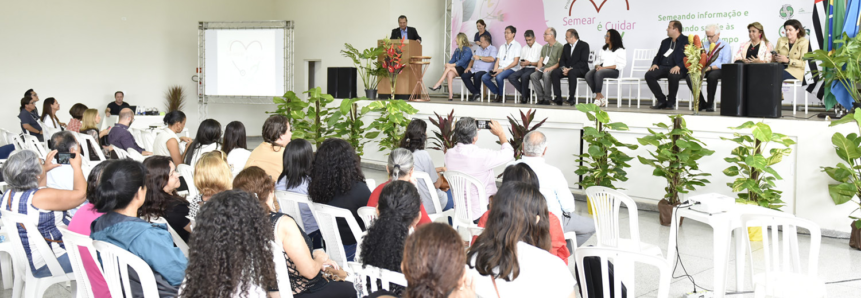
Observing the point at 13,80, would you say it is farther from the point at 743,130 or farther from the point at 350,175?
the point at 743,130

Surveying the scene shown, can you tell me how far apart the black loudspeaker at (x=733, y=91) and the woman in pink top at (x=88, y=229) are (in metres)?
5.11

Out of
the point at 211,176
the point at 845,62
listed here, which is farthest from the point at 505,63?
the point at 211,176

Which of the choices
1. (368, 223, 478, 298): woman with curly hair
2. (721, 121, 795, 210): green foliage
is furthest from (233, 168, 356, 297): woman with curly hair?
(721, 121, 795, 210): green foliage

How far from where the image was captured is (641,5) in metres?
8.99

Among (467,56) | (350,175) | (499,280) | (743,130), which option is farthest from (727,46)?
(499,280)

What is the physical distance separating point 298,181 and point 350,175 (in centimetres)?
34

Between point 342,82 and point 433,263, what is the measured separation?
821cm

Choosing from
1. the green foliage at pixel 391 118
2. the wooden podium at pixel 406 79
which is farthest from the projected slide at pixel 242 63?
the green foliage at pixel 391 118

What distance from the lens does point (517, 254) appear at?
2.21 metres

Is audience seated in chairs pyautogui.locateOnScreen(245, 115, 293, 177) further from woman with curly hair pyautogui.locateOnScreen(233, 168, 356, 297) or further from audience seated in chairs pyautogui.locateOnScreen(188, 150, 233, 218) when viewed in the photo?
woman with curly hair pyautogui.locateOnScreen(233, 168, 356, 297)

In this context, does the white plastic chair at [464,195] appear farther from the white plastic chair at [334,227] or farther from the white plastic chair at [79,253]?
the white plastic chair at [79,253]

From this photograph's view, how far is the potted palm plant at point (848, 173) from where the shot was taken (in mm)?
4820

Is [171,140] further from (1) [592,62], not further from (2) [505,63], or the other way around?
(1) [592,62]

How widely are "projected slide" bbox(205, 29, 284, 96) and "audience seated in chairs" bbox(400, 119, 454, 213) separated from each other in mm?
7591
